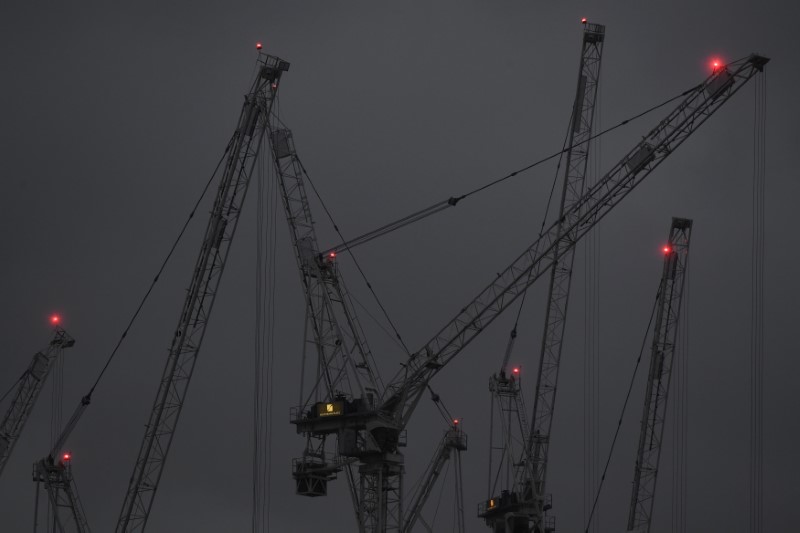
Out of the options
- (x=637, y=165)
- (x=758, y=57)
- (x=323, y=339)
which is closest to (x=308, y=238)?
(x=323, y=339)

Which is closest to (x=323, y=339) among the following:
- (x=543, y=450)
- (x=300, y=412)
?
(x=300, y=412)

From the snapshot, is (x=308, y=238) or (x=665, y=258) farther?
(x=665, y=258)

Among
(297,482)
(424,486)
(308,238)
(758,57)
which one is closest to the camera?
(758,57)

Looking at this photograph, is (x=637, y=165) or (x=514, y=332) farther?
(x=514, y=332)

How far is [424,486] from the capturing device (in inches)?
5015

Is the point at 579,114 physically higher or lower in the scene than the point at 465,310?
higher

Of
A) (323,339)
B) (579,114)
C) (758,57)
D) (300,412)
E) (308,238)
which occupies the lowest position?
(300,412)

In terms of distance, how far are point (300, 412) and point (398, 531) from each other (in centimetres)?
1188

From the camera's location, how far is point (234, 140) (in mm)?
112500

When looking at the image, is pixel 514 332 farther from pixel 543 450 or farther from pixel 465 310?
pixel 465 310

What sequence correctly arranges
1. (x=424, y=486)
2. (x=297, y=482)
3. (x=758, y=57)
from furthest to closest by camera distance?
(x=424, y=486)
(x=297, y=482)
(x=758, y=57)

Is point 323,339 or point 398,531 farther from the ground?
point 323,339

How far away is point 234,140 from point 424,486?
1502 inches

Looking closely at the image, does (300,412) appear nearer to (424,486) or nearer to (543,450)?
(424,486)
